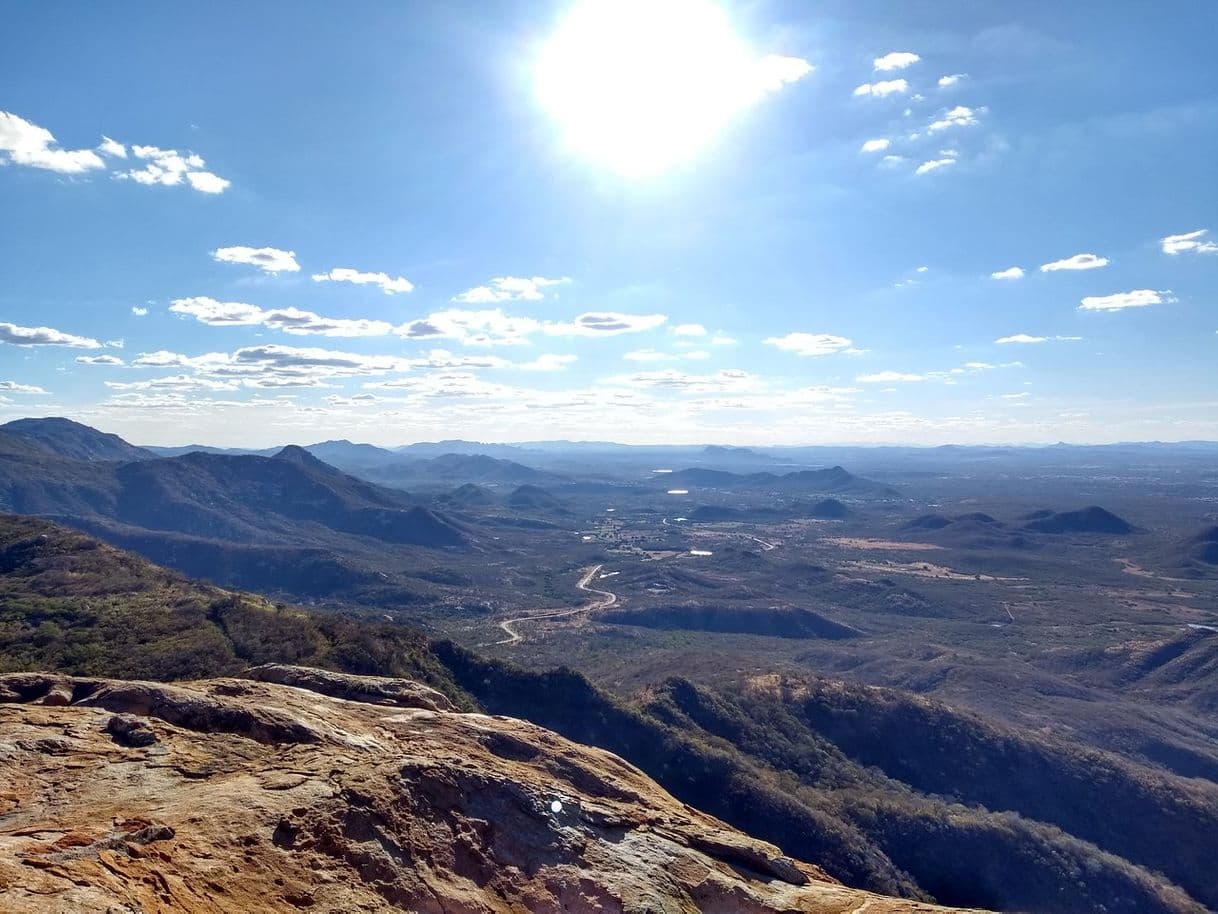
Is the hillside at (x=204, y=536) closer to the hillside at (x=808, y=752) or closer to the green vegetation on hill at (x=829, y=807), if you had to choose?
the hillside at (x=808, y=752)

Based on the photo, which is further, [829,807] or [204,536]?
[204,536]

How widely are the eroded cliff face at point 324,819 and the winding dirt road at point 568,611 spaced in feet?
272

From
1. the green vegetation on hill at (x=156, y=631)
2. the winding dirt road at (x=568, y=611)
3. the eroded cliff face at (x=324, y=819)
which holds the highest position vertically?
the eroded cliff face at (x=324, y=819)

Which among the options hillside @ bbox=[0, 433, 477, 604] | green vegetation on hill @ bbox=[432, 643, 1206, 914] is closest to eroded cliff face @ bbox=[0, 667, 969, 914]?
green vegetation on hill @ bbox=[432, 643, 1206, 914]

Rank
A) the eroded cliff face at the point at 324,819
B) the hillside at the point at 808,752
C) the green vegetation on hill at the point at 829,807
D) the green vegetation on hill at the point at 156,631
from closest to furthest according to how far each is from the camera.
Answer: the eroded cliff face at the point at 324,819, the green vegetation on hill at the point at 829,807, the hillside at the point at 808,752, the green vegetation on hill at the point at 156,631

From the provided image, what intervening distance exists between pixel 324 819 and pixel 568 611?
11607 centimetres

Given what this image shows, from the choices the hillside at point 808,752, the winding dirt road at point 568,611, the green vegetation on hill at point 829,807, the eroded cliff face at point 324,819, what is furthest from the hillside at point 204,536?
the eroded cliff face at point 324,819

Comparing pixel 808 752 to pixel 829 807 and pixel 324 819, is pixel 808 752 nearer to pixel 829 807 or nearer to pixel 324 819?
pixel 829 807

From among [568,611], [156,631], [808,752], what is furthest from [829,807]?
[568,611]

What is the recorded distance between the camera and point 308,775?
17.3 metres

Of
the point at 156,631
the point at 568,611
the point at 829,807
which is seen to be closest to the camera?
the point at 829,807

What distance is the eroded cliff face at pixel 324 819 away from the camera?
1305 centimetres

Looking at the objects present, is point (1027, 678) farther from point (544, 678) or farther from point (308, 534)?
point (308, 534)

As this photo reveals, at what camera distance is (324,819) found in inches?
613
